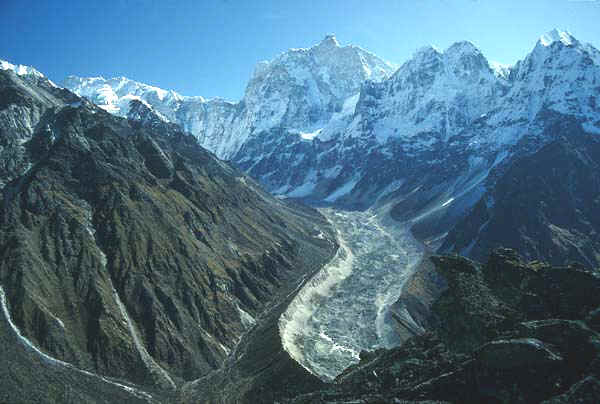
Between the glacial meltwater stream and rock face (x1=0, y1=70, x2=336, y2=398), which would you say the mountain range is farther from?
the glacial meltwater stream

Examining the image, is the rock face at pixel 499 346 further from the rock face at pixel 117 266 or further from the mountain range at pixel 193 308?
the rock face at pixel 117 266

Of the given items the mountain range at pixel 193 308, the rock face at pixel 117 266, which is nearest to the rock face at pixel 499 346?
the mountain range at pixel 193 308

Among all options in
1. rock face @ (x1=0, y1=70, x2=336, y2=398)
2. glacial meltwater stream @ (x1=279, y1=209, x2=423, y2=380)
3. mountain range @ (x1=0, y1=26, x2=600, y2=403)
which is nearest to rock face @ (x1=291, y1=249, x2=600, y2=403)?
mountain range @ (x1=0, y1=26, x2=600, y2=403)

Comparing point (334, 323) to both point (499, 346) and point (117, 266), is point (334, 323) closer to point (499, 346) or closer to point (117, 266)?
point (117, 266)

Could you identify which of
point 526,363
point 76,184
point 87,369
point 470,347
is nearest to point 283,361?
point 87,369

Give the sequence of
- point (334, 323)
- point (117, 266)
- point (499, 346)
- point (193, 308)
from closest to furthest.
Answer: point (499, 346) → point (193, 308) → point (117, 266) → point (334, 323)

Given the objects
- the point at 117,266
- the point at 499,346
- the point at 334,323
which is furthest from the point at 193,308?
the point at 499,346
